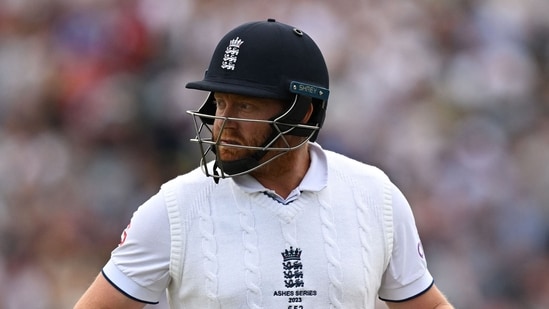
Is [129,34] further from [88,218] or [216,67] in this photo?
[216,67]

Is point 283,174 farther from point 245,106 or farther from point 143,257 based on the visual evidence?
point 143,257

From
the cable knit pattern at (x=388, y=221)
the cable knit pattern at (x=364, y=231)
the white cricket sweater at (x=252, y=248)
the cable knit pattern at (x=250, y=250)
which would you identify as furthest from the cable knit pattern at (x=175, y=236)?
the cable knit pattern at (x=388, y=221)

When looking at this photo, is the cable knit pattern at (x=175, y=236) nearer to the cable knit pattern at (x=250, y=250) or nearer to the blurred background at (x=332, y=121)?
the cable knit pattern at (x=250, y=250)

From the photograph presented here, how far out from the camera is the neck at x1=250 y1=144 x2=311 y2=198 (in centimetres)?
394

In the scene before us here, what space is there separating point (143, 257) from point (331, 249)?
62 cm

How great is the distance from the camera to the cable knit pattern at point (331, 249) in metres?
3.79

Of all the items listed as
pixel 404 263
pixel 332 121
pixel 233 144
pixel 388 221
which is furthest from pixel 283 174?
pixel 332 121

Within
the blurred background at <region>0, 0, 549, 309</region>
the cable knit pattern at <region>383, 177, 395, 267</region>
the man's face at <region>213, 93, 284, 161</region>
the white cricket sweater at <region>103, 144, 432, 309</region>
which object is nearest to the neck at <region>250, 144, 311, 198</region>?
the white cricket sweater at <region>103, 144, 432, 309</region>

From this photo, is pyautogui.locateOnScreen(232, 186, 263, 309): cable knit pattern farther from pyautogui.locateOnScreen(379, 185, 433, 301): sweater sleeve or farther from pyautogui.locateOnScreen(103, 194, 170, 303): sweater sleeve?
pyautogui.locateOnScreen(379, 185, 433, 301): sweater sleeve

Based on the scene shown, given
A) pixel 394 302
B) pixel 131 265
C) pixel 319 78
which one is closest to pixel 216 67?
pixel 319 78

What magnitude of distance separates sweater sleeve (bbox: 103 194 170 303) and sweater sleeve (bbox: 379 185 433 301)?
80 centimetres

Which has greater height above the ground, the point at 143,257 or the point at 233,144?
the point at 233,144

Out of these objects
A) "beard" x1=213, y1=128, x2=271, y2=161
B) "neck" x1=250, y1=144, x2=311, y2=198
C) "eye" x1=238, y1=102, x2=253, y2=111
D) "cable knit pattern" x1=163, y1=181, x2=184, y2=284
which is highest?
"eye" x1=238, y1=102, x2=253, y2=111

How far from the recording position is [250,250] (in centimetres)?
377
